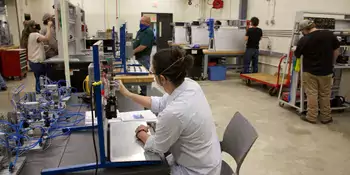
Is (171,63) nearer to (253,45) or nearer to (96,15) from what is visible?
(253,45)

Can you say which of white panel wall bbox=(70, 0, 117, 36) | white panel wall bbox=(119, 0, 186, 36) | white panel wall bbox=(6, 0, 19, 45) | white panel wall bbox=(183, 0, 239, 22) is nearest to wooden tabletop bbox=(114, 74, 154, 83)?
white panel wall bbox=(183, 0, 239, 22)

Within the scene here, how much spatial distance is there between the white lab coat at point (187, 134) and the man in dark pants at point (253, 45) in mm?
5417

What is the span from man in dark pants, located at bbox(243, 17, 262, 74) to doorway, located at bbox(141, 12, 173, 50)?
5.26m

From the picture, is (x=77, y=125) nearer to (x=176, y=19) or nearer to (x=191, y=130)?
(x=191, y=130)

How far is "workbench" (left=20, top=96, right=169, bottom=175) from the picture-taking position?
1250 mm

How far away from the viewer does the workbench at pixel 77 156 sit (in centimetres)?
125

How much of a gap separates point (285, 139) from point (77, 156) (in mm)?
2683

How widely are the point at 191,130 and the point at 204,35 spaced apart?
6.22 m

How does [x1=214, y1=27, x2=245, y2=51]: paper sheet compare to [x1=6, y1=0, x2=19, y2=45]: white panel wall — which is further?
[x1=6, y1=0, x2=19, y2=45]: white panel wall

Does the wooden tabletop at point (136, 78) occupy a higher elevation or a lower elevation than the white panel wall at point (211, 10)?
lower

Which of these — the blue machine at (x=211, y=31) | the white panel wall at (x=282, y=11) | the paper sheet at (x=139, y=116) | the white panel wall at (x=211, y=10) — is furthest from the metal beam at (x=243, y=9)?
the paper sheet at (x=139, y=116)

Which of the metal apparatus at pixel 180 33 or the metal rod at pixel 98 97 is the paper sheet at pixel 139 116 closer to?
the metal rod at pixel 98 97

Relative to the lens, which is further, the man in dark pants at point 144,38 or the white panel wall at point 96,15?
the white panel wall at point 96,15

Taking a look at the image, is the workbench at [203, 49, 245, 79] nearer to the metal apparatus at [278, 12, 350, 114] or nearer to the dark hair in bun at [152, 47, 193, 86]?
the metal apparatus at [278, 12, 350, 114]
